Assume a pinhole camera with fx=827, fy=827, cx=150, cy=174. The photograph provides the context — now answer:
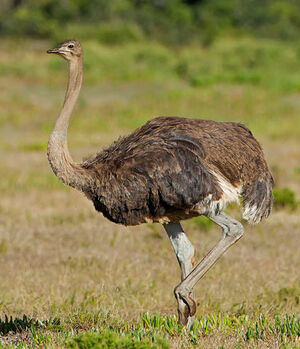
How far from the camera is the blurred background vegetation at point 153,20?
116 ft

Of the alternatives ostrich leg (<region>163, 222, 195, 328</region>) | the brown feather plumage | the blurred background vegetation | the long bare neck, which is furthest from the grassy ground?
the blurred background vegetation

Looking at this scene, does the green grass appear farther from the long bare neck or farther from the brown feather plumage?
the long bare neck

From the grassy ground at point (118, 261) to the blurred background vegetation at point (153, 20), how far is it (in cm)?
1598

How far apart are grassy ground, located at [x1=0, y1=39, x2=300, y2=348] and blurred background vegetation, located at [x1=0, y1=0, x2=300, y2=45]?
16.0 metres

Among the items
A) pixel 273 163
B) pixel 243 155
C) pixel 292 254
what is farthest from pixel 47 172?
pixel 243 155

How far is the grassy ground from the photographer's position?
4.50 m

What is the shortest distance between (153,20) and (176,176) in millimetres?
34341

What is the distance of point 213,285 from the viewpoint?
244 inches

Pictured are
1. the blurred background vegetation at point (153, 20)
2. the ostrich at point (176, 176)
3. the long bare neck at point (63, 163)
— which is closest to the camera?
Result: the ostrich at point (176, 176)

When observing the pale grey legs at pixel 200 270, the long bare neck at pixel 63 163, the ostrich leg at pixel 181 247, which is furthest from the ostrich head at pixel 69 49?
the pale grey legs at pixel 200 270

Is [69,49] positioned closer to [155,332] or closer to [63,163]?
[63,163]

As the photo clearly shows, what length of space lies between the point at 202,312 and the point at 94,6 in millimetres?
35487

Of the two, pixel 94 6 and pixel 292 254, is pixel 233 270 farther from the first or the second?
pixel 94 6

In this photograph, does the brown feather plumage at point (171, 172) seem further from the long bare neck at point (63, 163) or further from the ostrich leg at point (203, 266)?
the ostrich leg at point (203, 266)
